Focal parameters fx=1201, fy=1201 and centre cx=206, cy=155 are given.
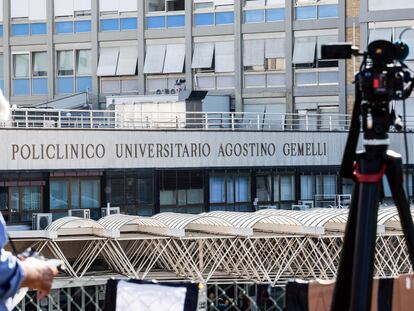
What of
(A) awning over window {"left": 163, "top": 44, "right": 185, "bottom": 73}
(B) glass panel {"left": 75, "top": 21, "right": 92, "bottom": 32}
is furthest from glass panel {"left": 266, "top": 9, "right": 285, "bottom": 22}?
(B) glass panel {"left": 75, "top": 21, "right": 92, "bottom": 32}

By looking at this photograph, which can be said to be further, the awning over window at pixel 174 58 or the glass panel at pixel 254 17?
the awning over window at pixel 174 58

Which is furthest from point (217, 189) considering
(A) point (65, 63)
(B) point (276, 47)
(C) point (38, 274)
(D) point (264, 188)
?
(C) point (38, 274)

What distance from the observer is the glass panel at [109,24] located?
4416cm

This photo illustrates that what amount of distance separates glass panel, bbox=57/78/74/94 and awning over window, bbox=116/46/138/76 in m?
2.04

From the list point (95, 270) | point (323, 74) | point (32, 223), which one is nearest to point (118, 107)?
point (323, 74)

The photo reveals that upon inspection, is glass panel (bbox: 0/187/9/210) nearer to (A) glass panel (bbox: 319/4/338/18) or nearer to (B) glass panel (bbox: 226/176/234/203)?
(B) glass panel (bbox: 226/176/234/203)

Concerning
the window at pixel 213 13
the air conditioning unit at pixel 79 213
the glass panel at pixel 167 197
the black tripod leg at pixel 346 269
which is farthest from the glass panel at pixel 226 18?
the black tripod leg at pixel 346 269

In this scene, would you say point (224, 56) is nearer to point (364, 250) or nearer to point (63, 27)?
point (63, 27)

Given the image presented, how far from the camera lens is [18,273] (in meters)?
4.12

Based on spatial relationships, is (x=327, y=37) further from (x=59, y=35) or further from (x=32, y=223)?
(x=32, y=223)

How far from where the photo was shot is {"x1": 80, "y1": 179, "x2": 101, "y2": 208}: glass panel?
1258 inches

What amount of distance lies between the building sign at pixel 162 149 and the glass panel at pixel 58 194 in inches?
31.9

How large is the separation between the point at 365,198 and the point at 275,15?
124 feet

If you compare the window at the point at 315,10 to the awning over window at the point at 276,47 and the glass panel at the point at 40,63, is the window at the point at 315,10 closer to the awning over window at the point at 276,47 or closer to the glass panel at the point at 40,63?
the awning over window at the point at 276,47
